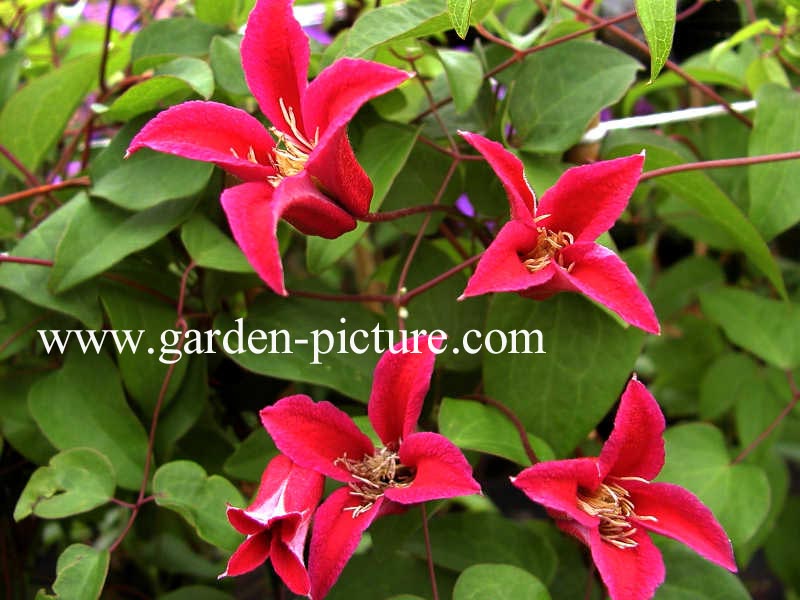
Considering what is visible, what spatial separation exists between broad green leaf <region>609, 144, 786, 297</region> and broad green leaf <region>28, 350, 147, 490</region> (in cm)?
31

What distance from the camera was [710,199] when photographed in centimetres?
42

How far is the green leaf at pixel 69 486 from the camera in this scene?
0.38 m

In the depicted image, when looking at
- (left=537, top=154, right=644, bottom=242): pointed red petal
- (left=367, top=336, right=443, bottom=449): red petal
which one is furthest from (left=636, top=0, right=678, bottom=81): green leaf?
(left=367, top=336, right=443, bottom=449): red petal

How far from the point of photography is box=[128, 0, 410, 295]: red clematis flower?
0.88ft

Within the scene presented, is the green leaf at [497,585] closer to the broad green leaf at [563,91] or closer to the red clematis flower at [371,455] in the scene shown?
the red clematis flower at [371,455]

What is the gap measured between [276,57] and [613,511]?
222 mm

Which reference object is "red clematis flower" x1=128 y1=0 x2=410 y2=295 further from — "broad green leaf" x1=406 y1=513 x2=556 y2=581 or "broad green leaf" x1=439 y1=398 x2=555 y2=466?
"broad green leaf" x1=406 y1=513 x2=556 y2=581

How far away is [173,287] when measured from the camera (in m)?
0.48

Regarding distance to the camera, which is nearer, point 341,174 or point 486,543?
point 341,174

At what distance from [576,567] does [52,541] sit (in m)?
0.53

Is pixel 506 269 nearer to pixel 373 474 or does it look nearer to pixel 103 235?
pixel 373 474

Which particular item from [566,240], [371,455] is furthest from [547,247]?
[371,455]

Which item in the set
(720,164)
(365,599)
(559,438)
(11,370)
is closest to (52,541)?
(11,370)

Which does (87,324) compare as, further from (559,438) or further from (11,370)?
(559,438)
